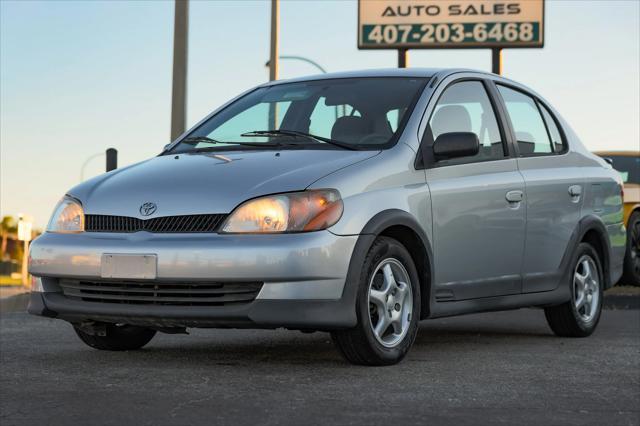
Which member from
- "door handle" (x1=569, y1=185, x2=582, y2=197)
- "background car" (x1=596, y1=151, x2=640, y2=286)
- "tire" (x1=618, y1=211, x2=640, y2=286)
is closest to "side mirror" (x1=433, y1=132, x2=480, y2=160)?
"door handle" (x1=569, y1=185, x2=582, y2=197)

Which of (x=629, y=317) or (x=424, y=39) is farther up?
(x=424, y=39)

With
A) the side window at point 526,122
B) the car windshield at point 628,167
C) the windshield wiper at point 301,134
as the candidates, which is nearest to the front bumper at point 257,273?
the windshield wiper at point 301,134

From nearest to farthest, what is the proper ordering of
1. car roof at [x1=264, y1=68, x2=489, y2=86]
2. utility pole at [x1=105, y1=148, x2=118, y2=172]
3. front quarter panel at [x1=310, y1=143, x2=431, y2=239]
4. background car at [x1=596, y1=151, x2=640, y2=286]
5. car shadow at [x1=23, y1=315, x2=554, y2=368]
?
front quarter panel at [x1=310, y1=143, x2=431, y2=239] < car shadow at [x1=23, y1=315, x2=554, y2=368] < car roof at [x1=264, y1=68, x2=489, y2=86] < utility pole at [x1=105, y1=148, x2=118, y2=172] < background car at [x1=596, y1=151, x2=640, y2=286]

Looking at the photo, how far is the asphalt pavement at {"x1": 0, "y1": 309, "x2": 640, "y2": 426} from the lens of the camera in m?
4.93

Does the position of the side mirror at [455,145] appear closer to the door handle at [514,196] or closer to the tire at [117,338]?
the door handle at [514,196]

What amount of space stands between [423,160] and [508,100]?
1564 millimetres

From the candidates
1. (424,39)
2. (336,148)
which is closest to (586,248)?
(336,148)

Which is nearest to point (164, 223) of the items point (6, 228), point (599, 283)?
point (599, 283)

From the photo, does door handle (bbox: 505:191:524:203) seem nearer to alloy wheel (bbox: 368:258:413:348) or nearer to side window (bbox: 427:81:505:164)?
side window (bbox: 427:81:505:164)

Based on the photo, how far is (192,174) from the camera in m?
6.46

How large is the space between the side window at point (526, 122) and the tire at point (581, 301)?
819 mm

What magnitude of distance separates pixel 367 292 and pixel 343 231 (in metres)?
0.38

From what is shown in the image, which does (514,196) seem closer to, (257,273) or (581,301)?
(581,301)

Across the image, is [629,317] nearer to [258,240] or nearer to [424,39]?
[258,240]
